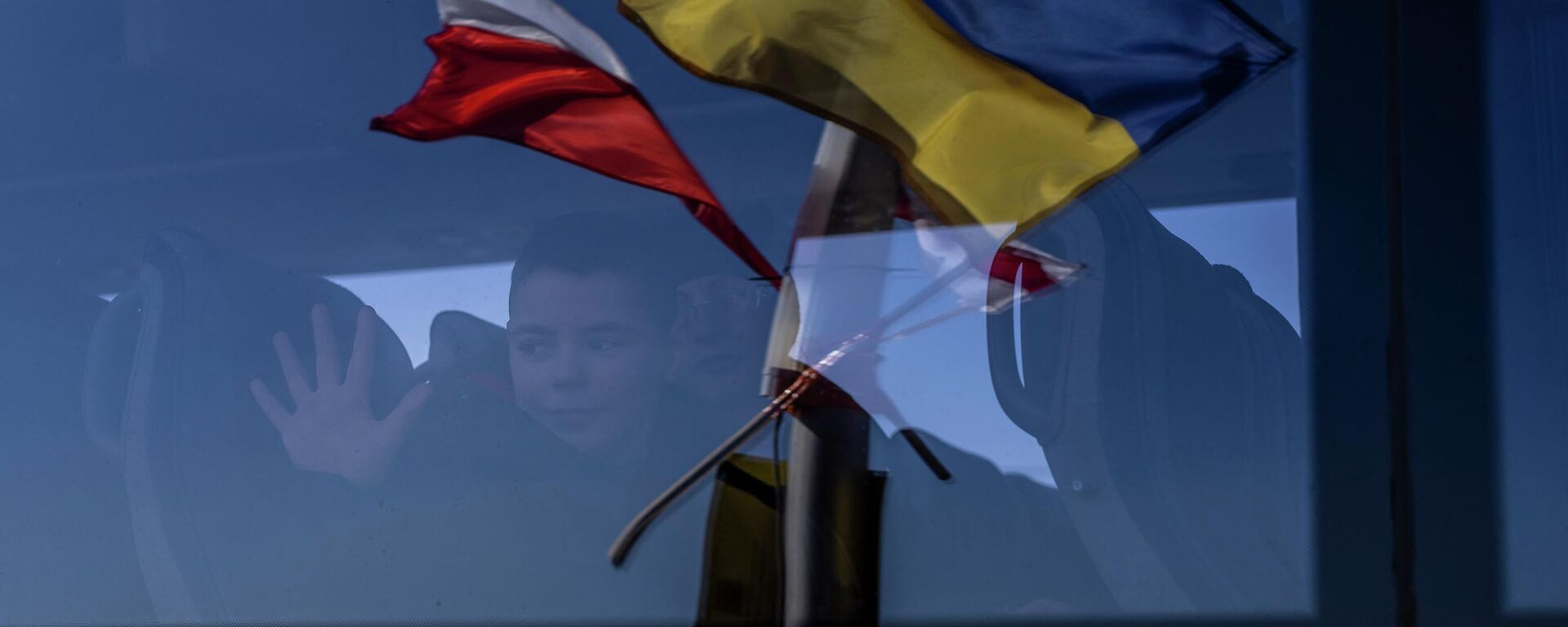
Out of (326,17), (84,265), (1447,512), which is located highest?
(326,17)

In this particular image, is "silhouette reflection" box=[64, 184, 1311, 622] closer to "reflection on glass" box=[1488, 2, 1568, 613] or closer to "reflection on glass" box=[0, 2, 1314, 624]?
"reflection on glass" box=[0, 2, 1314, 624]

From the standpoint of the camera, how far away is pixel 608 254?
1725 millimetres

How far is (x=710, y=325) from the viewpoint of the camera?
65.7 inches

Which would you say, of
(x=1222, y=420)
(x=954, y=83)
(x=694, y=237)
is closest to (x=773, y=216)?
(x=694, y=237)

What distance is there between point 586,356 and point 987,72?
0.66 m

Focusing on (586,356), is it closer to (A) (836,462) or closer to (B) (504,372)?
(B) (504,372)

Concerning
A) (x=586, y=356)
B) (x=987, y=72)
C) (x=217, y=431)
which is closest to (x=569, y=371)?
(x=586, y=356)

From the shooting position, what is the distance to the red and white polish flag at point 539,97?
1754mm

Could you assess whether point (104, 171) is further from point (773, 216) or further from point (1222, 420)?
point (1222, 420)

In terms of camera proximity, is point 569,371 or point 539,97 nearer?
point 569,371

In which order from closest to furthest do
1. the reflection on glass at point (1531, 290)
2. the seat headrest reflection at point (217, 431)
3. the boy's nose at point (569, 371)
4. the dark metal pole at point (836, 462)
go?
the reflection on glass at point (1531, 290) < the dark metal pole at point (836, 462) < the boy's nose at point (569, 371) < the seat headrest reflection at point (217, 431)

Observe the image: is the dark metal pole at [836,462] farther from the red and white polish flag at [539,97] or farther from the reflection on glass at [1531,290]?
the reflection on glass at [1531,290]

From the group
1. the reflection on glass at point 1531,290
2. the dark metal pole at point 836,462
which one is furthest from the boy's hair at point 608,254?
the reflection on glass at point 1531,290

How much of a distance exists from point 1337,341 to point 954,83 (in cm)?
59
